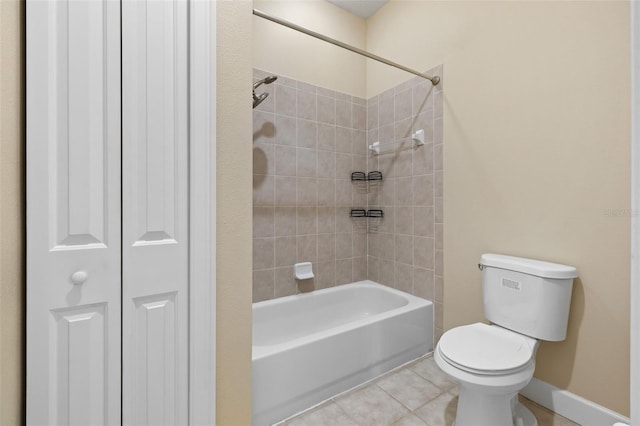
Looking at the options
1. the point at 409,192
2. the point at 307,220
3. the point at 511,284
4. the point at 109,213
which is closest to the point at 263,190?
the point at 307,220

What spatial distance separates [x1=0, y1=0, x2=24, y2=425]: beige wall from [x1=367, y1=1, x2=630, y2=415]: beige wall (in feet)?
6.99

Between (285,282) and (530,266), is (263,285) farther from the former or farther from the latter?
(530,266)

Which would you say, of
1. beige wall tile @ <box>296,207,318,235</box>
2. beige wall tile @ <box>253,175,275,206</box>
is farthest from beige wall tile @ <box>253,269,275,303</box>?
beige wall tile @ <box>253,175,275,206</box>

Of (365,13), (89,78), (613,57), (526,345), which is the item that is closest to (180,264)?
(89,78)

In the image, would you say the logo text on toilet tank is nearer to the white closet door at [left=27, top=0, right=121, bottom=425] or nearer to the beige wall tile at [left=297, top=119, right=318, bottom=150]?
the beige wall tile at [left=297, top=119, right=318, bottom=150]

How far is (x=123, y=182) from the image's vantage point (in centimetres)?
101

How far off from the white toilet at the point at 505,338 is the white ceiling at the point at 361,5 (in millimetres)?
2187

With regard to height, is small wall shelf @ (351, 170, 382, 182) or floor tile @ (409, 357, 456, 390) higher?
small wall shelf @ (351, 170, 382, 182)

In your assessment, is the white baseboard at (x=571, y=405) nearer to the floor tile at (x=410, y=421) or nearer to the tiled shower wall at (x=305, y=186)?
the floor tile at (x=410, y=421)

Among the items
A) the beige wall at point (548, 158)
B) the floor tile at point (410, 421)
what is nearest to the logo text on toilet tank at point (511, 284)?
the beige wall at point (548, 158)

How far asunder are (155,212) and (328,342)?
3.78ft

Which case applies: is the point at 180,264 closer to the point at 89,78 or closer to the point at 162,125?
the point at 162,125

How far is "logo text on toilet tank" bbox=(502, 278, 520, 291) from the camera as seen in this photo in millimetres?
1607

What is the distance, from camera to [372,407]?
1.68 metres
